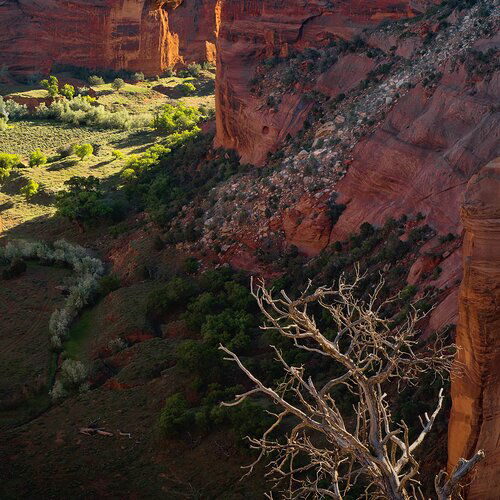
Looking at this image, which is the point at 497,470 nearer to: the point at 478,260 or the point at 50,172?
the point at 478,260

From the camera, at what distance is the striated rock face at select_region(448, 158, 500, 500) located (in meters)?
13.3

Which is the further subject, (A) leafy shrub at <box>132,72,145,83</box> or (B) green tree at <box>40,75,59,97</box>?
(A) leafy shrub at <box>132,72,145,83</box>

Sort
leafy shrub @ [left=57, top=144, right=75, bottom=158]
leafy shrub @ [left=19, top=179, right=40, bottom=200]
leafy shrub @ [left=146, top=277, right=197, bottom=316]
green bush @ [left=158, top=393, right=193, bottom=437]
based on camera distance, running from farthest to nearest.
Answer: leafy shrub @ [left=57, top=144, right=75, bottom=158] < leafy shrub @ [left=19, top=179, right=40, bottom=200] < leafy shrub @ [left=146, top=277, right=197, bottom=316] < green bush @ [left=158, top=393, right=193, bottom=437]

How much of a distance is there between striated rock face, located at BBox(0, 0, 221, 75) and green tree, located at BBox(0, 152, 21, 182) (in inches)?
1072

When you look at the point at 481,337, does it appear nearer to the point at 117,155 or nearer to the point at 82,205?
the point at 82,205

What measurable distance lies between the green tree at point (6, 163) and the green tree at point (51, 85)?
18861 mm

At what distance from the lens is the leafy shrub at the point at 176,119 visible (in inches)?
2534

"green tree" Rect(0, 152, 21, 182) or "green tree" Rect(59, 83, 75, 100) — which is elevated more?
"green tree" Rect(59, 83, 75, 100)

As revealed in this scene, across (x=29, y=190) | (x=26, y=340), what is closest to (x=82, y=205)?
(x=29, y=190)

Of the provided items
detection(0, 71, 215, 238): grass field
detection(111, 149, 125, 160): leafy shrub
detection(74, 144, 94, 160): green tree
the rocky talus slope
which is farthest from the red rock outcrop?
detection(74, 144, 94, 160): green tree

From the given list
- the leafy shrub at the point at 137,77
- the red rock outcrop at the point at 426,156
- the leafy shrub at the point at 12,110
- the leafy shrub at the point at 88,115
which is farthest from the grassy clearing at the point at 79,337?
the leafy shrub at the point at 137,77

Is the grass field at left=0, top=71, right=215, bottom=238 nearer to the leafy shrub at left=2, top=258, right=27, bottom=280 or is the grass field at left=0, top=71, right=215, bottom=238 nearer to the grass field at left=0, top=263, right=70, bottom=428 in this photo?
the leafy shrub at left=2, top=258, right=27, bottom=280

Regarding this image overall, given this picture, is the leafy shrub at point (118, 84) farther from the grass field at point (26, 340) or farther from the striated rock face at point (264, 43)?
the grass field at point (26, 340)

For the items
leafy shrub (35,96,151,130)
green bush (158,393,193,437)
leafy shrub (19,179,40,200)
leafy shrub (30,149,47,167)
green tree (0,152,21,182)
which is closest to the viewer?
green bush (158,393,193,437)
